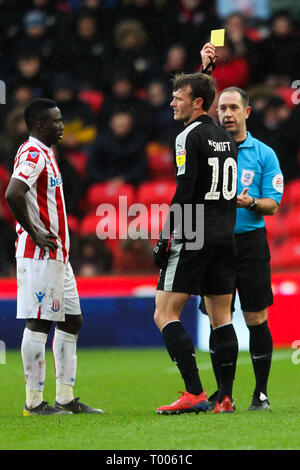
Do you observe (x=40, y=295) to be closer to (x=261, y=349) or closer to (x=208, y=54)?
(x=261, y=349)

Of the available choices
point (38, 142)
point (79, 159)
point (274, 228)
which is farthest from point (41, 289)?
point (79, 159)

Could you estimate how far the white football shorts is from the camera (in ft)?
17.4

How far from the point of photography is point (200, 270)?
5156mm

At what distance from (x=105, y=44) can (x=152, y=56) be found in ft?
2.16

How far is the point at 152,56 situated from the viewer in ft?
40.4

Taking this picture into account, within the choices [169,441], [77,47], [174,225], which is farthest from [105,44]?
[169,441]

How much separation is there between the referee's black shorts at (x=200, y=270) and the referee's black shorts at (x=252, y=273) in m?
0.32

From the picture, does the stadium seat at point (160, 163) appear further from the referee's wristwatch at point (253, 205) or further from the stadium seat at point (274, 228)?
the referee's wristwatch at point (253, 205)

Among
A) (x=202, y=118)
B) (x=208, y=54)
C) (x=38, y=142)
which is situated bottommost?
(x=38, y=142)

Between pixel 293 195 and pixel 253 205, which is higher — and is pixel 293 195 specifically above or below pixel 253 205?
above

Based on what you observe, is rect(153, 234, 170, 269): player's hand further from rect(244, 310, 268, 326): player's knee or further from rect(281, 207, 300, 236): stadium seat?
rect(281, 207, 300, 236): stadium seat

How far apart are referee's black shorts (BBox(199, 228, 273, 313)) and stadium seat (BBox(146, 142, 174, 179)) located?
5.86 meters

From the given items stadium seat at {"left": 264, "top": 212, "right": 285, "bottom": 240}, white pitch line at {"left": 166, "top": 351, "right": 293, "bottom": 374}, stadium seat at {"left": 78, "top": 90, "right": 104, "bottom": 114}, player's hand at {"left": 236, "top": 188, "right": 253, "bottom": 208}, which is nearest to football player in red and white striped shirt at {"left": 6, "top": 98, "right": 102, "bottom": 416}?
player's hand at {"left": 236, "top": 188, "right": 253, "bottom": 208}

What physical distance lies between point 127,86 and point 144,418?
738 centimetres
